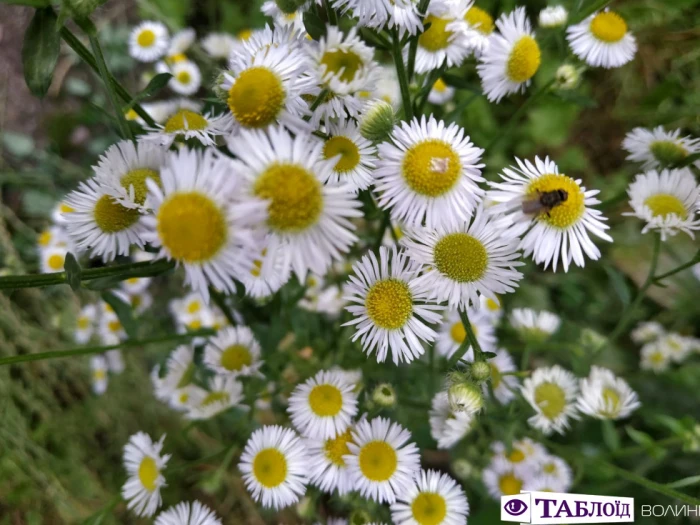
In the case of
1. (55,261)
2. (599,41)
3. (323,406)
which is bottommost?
(323,406)

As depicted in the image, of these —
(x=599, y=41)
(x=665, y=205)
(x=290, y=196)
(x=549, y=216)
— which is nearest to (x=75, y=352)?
(x=290, y=196)

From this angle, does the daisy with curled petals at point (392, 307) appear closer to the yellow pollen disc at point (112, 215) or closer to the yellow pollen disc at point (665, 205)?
the yellow pollen disc at point (112, 215)

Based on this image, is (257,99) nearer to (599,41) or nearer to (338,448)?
(338,448)

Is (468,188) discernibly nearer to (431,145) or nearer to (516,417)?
(431,145)

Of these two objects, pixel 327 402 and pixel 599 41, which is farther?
pixel 599 41

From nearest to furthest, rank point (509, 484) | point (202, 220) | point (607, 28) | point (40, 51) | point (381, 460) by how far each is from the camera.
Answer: point (202, 220) < point (40, 51) < point (381, 460) < point (607, 28) < point (509, 484)

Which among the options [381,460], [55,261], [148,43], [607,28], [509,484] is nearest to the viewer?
[381,460]

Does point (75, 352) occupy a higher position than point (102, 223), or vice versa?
point (102, 223)

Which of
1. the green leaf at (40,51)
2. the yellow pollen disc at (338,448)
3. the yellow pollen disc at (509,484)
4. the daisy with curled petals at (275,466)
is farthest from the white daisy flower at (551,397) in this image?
the green leaf at (40,51)
